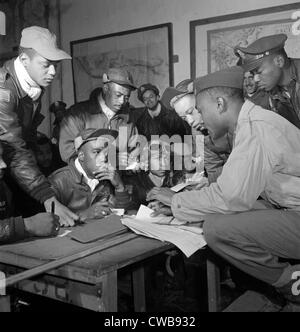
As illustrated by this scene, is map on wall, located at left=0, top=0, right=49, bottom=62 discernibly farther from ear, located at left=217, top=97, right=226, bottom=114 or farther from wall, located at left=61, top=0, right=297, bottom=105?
ear, located at left=217, top=97, right=226, bottom=114

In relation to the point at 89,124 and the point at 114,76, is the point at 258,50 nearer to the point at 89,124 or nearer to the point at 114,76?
the point at 114,76

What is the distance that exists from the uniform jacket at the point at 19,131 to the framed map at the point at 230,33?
0.98 metres

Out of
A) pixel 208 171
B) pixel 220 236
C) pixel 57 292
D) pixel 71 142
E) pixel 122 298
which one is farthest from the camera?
pixel 122 298

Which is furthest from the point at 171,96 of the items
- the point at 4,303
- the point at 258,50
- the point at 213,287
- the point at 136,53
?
the point at 4,303

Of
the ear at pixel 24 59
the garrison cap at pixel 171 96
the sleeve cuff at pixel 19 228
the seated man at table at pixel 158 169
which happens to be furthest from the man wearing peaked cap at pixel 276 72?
the sleeve cuff at pixel 19 228

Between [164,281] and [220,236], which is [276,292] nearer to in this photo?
[220,236]

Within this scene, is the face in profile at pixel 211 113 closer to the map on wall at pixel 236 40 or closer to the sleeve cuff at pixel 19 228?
the map on wall at pixel 236 40

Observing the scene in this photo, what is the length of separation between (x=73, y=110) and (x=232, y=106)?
0.90 meters

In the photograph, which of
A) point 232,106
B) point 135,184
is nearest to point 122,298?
point 135,184

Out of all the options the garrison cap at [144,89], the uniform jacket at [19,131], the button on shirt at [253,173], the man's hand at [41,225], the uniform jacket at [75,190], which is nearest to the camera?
the button on shirt at [253,173]

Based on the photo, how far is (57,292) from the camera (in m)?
1.52

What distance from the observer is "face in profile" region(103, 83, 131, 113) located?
2240 mm

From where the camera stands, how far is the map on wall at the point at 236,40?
213 cm

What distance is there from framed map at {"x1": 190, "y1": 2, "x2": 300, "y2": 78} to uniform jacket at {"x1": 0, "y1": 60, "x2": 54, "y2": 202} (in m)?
0.98
